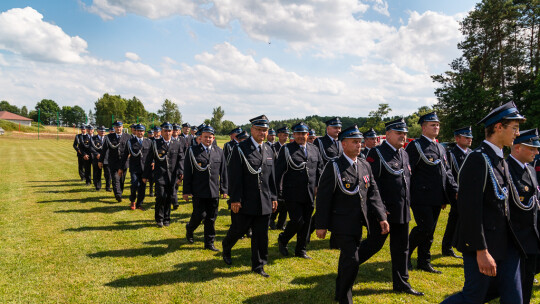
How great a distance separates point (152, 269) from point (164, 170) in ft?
11.0

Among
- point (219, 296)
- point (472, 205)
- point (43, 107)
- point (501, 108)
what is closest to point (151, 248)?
point (219, 296)

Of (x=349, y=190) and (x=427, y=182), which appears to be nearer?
(x=349, y=190)

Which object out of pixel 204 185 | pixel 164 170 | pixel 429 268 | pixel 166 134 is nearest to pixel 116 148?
pixel 166 134

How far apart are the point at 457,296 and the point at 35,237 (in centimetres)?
805

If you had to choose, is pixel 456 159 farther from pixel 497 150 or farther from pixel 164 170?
pixel 164 170

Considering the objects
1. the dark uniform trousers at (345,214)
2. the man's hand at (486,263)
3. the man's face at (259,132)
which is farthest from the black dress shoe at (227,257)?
the man's hand at (486,263)

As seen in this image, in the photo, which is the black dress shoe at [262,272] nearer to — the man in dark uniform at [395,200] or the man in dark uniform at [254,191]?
the man in dark uniform at [254,191]

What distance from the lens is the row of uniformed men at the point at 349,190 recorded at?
426cm

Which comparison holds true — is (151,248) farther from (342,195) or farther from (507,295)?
(507,295)

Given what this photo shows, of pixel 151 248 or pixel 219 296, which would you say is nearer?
pixel 219 296

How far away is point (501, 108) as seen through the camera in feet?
10.2

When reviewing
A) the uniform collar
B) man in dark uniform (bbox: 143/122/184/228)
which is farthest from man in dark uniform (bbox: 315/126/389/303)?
man in dark uniform (bbox: 143/122/184/228)

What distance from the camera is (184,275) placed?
5445mm

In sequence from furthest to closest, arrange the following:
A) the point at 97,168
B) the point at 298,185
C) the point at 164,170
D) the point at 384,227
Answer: the point at 97,168 → the point at 164,170 → the point at 298,185 → the point at 384,227
